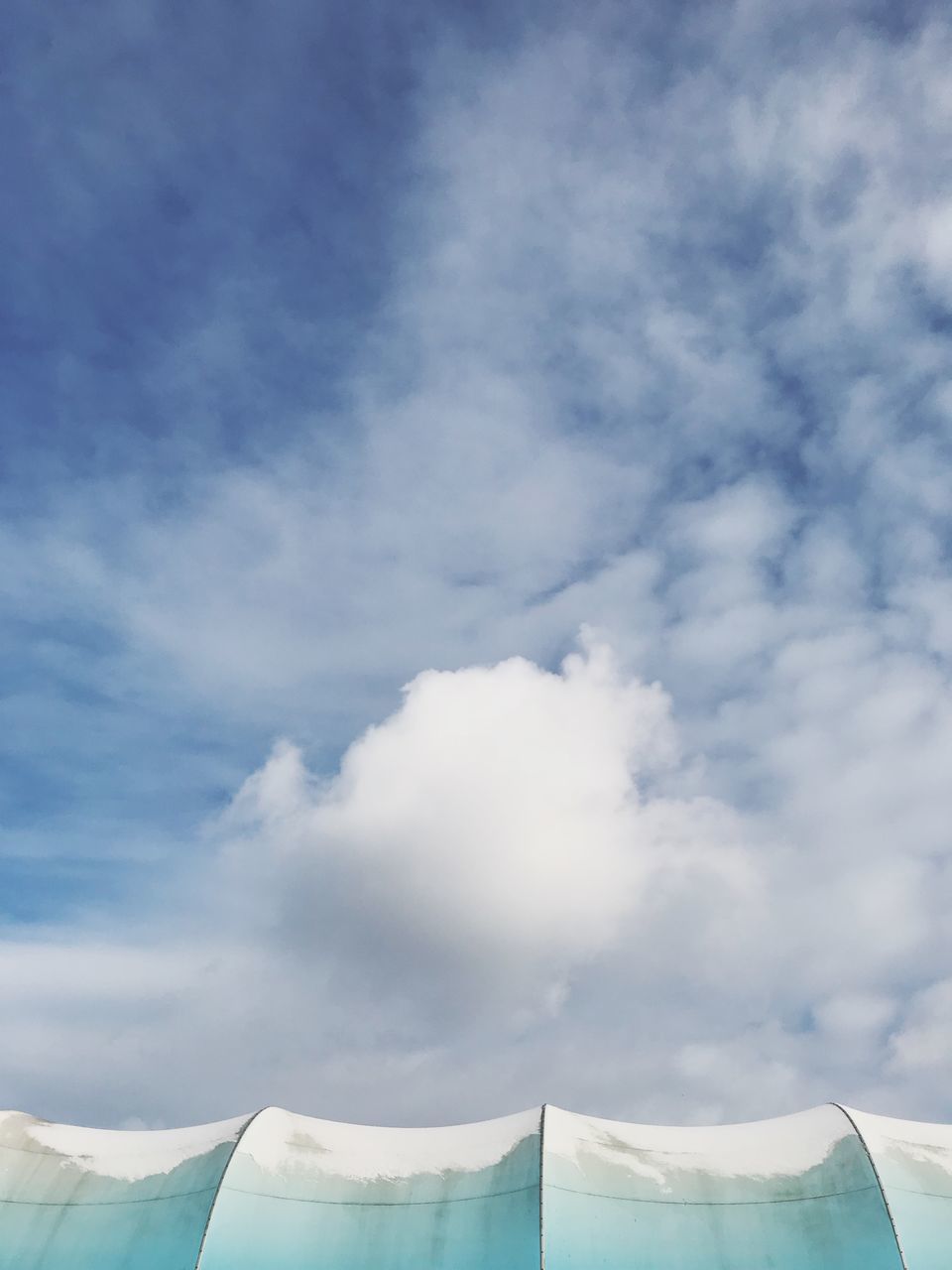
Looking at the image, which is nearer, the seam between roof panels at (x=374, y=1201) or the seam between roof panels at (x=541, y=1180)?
A: the seam between roof panels at (x=541, y=1180)

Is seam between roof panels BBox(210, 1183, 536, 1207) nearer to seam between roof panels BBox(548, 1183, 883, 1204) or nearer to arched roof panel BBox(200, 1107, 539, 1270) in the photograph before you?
arched roof panel BBox(200, 1107, 539, 1270)

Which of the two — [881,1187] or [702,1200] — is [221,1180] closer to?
[702,1200]

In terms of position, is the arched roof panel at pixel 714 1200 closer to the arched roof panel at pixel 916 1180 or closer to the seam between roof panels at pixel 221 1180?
the arched roof panel at pixel 916 1180

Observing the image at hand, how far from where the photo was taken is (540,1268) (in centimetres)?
2848

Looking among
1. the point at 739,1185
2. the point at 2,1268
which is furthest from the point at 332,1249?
the point at 739,1185

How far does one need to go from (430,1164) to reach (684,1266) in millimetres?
8807

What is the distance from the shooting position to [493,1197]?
31.5 meters

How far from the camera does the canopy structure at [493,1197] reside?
2961cm

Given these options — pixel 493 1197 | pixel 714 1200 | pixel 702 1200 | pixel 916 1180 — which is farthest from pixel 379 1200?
pixel 916 1180

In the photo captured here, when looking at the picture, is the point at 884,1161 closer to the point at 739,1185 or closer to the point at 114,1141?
the point at 739,1185

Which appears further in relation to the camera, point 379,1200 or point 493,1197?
point 379,1200

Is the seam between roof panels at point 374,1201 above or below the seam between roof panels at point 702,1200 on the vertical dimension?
below

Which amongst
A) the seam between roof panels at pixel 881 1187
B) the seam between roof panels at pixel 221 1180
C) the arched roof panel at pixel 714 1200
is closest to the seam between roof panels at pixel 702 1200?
the arched roof panel at pixel 714 1200

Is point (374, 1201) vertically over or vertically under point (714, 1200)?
under
